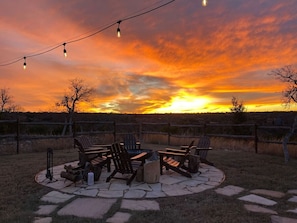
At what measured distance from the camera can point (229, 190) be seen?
4.58 metres

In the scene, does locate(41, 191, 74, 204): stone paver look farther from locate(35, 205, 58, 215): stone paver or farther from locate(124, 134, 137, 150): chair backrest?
locate(124, 134, 137, 150): chair backrest

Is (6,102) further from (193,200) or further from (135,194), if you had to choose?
(193,200)

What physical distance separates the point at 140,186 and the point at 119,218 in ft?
5.08

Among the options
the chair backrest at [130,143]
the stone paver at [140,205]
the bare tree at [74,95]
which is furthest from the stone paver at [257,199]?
the bare tree at [74,95]

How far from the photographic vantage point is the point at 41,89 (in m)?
12.8

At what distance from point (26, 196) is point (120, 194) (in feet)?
5.12

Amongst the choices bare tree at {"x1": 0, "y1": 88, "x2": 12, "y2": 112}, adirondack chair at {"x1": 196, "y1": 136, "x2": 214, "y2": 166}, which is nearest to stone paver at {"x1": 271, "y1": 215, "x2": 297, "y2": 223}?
adirondack chair at {"x1": 196, "y1": 136, "x2": 214, "y2": 166}

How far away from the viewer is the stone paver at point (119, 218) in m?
3.17

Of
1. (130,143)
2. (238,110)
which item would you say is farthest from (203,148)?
(238,110)

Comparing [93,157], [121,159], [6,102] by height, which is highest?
[6,102]

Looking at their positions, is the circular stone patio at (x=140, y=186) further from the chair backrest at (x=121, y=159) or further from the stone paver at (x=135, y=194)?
the chair backrest at (x=121, y=159)

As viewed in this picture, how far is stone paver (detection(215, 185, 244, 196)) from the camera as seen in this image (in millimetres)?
4402

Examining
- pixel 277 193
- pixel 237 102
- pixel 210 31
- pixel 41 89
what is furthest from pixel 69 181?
pixel 237 102

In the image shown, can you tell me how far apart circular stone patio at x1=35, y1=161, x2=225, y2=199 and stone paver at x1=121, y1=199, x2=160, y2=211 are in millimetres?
199
